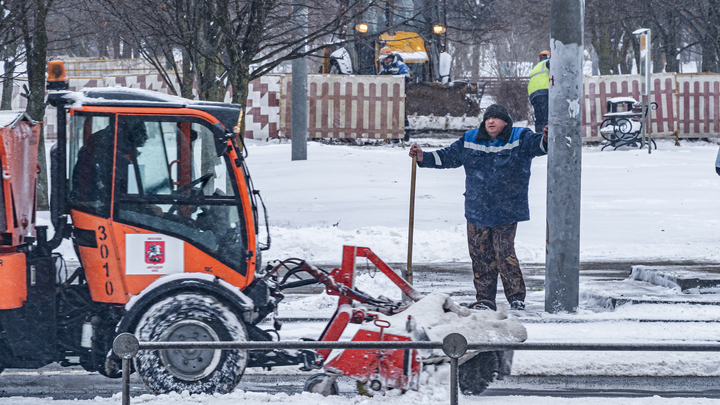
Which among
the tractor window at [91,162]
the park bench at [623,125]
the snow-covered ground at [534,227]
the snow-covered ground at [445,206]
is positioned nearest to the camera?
the tractor window at [91,162]

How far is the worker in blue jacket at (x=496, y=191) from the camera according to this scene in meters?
6.96

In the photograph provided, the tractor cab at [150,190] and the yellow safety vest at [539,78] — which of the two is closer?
the tractor cab at [150,190]

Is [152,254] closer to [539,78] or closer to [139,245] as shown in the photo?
[139,245]

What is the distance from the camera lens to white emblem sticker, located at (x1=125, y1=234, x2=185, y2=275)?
4.77m

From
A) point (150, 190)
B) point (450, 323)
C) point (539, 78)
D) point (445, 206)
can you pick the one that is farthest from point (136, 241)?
point (539, 78)

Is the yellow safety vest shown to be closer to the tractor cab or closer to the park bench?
the park bench

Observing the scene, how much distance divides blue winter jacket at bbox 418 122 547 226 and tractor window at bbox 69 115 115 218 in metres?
3.37

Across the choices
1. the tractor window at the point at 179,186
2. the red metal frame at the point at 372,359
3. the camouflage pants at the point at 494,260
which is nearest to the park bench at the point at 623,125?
the camouflage pants at the point at 494,260

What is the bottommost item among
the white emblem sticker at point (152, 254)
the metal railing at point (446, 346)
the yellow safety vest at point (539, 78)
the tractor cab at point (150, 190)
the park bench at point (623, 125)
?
the metal railing at point (446, 346)

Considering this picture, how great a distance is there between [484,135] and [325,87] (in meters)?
13.0

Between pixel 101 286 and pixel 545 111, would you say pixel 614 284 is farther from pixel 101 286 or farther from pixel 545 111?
pixel 545 111

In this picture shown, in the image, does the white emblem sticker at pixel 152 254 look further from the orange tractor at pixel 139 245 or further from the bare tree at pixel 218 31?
the bare tree at pixel 218 31

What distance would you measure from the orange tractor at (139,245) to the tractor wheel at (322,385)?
0.07 ft

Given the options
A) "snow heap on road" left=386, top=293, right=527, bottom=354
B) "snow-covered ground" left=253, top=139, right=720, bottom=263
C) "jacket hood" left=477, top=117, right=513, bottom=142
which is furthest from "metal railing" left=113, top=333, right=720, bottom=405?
"snow-covered ground" left=253, top=139, right=720, bottom=263
